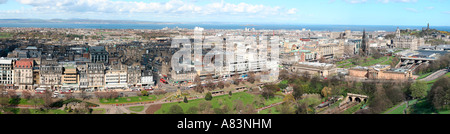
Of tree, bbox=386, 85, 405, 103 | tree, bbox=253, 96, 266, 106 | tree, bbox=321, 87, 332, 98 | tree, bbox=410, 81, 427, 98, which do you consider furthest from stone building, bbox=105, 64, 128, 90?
tree, bbox=410, 81, 427, 98

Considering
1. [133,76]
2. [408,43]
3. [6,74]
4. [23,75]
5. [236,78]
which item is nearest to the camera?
[23,75]

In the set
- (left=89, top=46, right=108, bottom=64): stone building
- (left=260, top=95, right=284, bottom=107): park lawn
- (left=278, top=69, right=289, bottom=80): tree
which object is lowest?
(left=260, top=95, right=284, bottom=107): park lawn

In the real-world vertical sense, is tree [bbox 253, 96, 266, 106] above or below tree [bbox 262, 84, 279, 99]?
below

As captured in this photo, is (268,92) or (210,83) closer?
(268,92)

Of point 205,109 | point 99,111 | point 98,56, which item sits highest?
point 98,56

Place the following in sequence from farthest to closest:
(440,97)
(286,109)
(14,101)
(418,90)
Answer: (418,90), (14,101), (286,109), (440,97)

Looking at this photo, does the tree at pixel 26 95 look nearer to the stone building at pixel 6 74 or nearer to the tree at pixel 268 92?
the stone building at pixel 6 74

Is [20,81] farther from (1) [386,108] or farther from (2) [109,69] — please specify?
(1) [386,108]

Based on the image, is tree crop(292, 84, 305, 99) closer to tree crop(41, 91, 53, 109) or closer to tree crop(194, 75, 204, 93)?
tree crop(194, 75, 204, 93)

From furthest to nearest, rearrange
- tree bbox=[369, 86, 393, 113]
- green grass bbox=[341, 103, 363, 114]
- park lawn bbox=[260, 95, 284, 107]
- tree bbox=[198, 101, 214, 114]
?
park lawn bbox=[260, 95, 284, 107] → green grass bbox=[341, 103, 363, 114] → tree bbox=[369, 86, 393, 113] → tree bbox=[198, 101, 214, 114]

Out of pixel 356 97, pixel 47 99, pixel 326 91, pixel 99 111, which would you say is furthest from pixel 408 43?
pixel 47 99

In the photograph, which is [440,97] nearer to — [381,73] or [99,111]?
[381,73]

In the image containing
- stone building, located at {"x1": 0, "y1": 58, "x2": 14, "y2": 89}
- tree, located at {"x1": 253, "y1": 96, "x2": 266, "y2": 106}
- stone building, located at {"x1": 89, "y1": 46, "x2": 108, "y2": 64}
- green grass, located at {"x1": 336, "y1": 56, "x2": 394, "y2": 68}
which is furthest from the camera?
green grass, located at {"x1": 336, "y1": 56, "x2": 394, "y2": 68}
